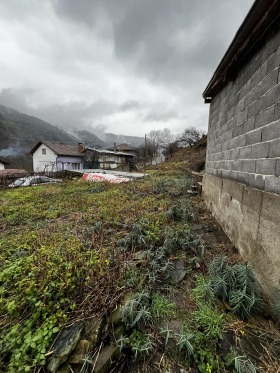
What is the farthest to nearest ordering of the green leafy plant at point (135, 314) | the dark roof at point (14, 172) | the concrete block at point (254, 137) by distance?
the dark roof at point (14, 172) < the concrete block at point (254, 137) < the green leafy plant at point (135, 314)

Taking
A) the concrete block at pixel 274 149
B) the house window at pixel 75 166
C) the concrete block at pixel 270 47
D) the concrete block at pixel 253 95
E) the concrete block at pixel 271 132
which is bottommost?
the house window at pixel 75 166

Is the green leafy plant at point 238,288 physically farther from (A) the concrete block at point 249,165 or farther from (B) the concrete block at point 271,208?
(A) the concrete block at point 249,165

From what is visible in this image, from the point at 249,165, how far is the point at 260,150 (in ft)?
1.23

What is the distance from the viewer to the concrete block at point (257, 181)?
95.0 inches

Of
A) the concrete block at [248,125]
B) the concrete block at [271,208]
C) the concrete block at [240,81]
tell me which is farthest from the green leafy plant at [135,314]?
the concrete block at [240,81]

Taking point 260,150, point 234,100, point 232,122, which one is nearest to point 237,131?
point 232,122

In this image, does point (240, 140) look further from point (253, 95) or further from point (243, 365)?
point (243, 365)

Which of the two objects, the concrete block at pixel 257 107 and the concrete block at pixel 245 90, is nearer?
the concrete block at pixel 257 107

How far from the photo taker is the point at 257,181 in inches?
100

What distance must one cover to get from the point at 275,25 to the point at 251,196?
2.20 metres

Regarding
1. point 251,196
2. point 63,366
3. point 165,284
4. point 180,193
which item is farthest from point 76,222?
point 180,193

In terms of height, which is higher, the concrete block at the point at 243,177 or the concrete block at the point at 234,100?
the concrete block at the point at 234,100

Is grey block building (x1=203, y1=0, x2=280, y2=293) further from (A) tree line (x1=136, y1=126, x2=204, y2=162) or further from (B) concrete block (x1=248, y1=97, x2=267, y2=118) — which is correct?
(A) tree line (x1=136, y1=126, x2=204, y2=162)

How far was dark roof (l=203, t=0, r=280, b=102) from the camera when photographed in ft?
6.88
